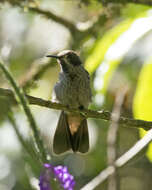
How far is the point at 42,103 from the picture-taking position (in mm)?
3018

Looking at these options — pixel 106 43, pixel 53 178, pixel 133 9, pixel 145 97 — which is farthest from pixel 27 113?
pixel 133 9

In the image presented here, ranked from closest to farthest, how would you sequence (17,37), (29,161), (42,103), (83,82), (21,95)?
(21,95) → (29,161) → (42,103) → (83,82) → (17,37)

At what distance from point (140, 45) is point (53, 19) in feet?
3.73

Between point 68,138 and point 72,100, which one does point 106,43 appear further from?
point 68,138

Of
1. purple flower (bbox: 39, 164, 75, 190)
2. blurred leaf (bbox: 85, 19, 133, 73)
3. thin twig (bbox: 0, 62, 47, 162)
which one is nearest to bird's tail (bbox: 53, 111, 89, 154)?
blurred leaf (bbox: 85, 19, 133, 73)

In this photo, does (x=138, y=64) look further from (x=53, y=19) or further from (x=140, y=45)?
(x=53, y=19)

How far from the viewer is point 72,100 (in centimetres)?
478

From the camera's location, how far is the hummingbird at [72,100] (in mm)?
4672

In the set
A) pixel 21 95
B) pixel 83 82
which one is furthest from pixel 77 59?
pixel 21 95

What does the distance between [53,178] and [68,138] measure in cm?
321

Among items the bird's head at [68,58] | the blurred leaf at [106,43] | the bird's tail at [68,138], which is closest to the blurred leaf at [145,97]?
the blurred leaf at [106,43]

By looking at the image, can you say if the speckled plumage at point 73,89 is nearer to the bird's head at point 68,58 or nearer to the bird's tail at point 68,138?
the bird's head at point 68,58

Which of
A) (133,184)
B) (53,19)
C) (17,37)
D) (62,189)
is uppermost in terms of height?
(62,189)

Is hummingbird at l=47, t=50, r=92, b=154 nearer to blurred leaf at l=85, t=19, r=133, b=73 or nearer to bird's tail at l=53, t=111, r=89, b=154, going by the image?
bird's tail at l=53, t=111, r=89, b=154
